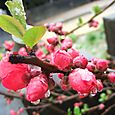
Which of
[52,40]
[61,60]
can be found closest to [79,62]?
[61,60]

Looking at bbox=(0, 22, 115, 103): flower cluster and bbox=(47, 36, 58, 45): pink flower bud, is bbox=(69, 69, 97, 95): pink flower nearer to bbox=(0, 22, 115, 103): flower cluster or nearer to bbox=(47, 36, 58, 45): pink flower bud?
bbox=(0, 22, 115, 103): flower cluster

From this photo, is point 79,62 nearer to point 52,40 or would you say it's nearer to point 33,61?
point 33,61

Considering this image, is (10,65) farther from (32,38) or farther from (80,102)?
(80,102)

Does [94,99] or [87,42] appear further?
[87,42]

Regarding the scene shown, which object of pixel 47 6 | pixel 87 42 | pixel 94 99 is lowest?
pixel 47 6

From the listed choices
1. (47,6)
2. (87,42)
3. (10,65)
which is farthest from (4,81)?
(47,6)

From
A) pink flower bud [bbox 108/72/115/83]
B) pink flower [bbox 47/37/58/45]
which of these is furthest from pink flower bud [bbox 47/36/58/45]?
pink flower bud [bbox 108/72/115/83]
